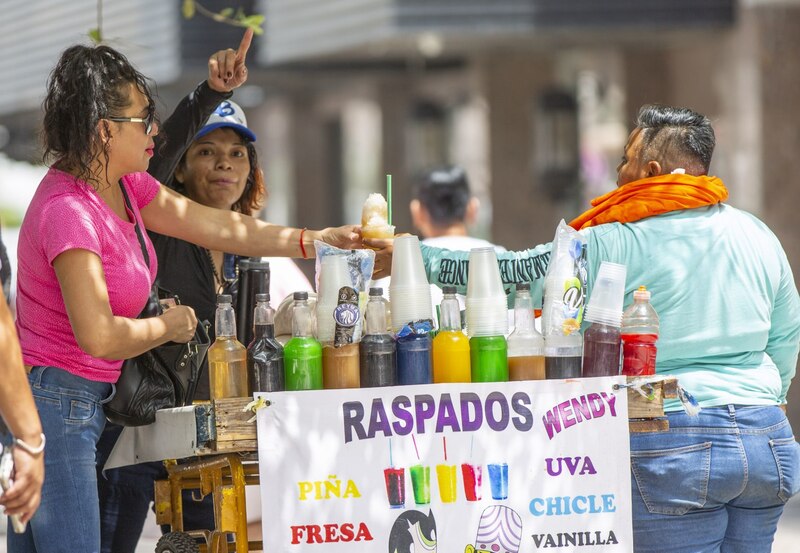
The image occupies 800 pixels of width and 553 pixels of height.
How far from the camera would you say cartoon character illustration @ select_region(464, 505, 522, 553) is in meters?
3.50

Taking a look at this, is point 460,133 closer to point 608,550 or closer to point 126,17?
point 126,17

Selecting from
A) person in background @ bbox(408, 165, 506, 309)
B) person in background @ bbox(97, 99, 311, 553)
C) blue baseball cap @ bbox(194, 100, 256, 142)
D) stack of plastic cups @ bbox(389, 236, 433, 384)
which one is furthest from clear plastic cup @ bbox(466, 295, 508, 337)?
person in background @ bbox(408, 165, 506, 309)

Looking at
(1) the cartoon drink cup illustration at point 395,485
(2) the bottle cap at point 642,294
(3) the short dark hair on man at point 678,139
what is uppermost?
(3) the short dark hair on man at point 678,139

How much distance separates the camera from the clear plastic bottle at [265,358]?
3.43 metres

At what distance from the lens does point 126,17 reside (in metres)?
13.5

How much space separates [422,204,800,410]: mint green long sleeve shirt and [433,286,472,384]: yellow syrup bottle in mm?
222

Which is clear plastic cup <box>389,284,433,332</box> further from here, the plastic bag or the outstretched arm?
the outstretched arm

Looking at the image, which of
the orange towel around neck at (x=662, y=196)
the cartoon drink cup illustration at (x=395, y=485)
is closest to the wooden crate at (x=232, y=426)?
the cartoon drink cup illustration at (x=395, y=485)

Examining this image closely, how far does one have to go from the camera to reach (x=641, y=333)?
11.4 ft

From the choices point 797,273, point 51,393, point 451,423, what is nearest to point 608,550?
point 451,423

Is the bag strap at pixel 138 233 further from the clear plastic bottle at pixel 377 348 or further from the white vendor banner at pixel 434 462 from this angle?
the clear plastic bottle at pixel 377 348

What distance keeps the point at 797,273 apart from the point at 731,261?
235 inches

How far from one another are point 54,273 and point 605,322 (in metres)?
1.49

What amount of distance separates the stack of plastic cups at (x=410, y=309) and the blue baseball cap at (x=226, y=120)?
1.42 meters
